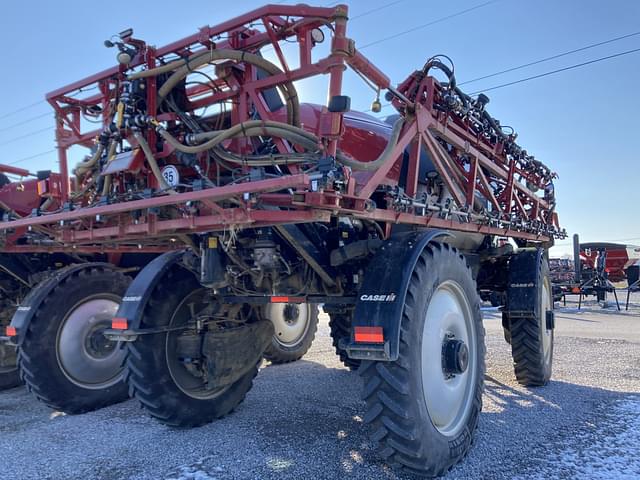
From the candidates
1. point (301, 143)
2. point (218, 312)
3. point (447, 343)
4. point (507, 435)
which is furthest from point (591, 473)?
point (218, 312)

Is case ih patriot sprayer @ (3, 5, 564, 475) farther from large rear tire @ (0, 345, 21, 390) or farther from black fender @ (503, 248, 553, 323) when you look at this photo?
large rear tire @ (0, 345, 21, 390)

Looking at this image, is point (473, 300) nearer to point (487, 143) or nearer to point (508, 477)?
point (508, 477)

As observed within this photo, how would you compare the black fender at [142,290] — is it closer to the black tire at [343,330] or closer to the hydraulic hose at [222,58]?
the hydraulic hose at [222,58]

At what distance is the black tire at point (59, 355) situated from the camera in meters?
5.07

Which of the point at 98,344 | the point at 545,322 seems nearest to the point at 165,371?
the point at 98,344

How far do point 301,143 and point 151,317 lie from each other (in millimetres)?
2101

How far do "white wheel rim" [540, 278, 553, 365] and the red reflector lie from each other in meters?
3.49

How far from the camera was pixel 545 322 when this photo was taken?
6191mm

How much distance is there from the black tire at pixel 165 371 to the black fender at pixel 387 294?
186 centimetres

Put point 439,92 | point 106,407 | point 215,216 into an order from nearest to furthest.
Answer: point 215,216
point 439,92
point 106,407

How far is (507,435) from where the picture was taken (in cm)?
412

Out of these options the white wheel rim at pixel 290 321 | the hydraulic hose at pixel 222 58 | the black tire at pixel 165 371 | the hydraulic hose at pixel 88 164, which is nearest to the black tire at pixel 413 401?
the hydraulic hose at pixel 222 58

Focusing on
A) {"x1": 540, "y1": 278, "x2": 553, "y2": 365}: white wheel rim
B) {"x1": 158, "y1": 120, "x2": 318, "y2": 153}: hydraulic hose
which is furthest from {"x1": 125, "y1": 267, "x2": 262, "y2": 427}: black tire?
{"x1": 540, "y1": 278, "x2": 553, "y2": 365}: white wheel rim

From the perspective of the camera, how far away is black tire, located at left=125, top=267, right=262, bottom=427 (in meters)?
4.18
